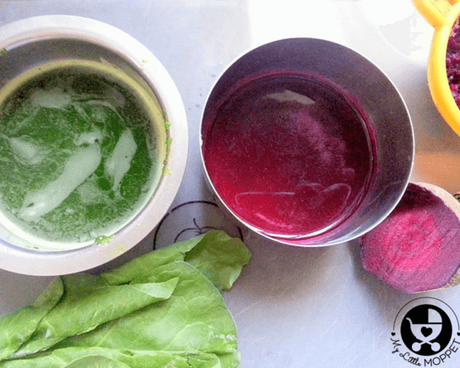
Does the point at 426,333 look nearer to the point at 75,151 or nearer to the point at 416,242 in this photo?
the point at 416,242

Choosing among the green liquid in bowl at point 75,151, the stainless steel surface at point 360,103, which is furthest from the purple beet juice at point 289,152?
the green liquid in bowl at point 75,151

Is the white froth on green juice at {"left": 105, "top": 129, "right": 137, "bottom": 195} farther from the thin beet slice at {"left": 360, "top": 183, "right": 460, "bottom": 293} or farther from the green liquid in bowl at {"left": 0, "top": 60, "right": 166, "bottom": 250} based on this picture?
the thin beet slice at {"left": 360, "top": 183, "right": 460, "bottom": 293}

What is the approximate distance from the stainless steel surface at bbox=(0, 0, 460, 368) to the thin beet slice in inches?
1.4

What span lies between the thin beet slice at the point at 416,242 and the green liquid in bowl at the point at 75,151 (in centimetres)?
42

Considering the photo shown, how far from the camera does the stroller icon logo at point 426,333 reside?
0.81 m

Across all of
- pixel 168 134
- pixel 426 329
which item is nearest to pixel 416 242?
pixel 426 329

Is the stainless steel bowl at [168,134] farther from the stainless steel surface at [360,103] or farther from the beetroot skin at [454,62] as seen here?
the beetroot skin at [454,62]

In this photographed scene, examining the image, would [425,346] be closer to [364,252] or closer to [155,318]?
[364,252]

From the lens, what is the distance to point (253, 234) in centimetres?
78

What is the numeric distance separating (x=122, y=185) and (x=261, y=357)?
0.40 m

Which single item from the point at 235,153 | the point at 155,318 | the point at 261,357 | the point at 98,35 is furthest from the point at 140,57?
the point at 261,357

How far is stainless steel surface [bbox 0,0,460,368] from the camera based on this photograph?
77cm

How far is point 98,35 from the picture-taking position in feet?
2.07

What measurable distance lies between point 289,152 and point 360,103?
0.16 metres
